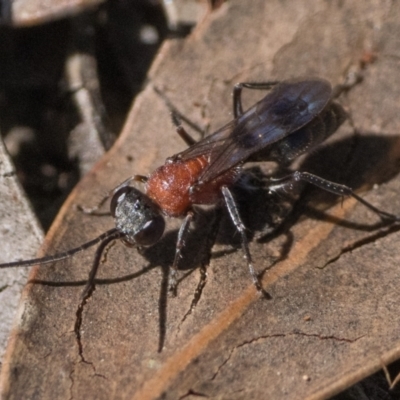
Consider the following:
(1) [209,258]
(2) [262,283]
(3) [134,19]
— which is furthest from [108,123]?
(2) [262,283]

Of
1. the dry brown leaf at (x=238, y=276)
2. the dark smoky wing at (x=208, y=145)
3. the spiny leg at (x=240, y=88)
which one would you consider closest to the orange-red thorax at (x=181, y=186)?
the dark smoky wing at (x=208, y=145)

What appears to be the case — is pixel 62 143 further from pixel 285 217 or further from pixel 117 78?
pixel 285 217

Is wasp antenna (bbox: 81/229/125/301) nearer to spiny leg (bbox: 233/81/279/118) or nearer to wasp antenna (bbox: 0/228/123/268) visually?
wasp antenna (bbox: 0/228/123/268)

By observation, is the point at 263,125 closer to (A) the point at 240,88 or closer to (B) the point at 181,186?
(A) the point at 240,88

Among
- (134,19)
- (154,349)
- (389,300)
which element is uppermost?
(134,19)

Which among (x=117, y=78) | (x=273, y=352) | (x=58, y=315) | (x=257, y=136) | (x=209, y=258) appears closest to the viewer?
(x=273, y=352)

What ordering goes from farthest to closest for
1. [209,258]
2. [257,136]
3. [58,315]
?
[257,136] → [209,258] → [58,315]
